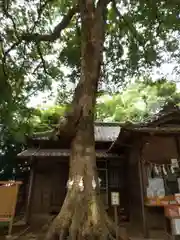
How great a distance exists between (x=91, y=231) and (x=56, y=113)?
11.4 meters

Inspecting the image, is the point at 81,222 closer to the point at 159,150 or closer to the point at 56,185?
the point at 159,150

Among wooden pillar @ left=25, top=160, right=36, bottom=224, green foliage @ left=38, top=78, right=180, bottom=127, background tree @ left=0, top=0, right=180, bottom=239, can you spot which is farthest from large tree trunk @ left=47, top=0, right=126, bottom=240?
green foliage @ left=38, top=78, right=180, bottom=127

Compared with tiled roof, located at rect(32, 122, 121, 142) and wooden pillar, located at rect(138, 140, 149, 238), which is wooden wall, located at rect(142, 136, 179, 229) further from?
tiled roof, located at rect(32, 122, 121, 142)

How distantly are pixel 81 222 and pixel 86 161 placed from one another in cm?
161

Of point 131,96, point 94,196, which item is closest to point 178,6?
point 94,196

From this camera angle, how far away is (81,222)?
5.19 meters

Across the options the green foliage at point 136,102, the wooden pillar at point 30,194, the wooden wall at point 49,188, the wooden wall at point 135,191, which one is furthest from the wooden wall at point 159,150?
the green foliage at point 136,102

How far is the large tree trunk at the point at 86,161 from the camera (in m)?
5.17

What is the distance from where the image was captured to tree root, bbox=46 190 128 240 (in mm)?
4988

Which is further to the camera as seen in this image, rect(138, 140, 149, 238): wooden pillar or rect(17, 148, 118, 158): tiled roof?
rect(17, 148, 118, 158): tiled roof

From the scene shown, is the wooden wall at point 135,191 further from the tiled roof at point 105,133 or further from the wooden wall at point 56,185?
the tiled roof at point 105,133

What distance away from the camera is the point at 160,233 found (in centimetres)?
723

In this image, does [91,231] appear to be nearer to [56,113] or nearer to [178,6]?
[178,6]

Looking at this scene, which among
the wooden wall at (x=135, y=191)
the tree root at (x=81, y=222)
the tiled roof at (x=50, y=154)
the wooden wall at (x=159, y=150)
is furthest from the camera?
the tiled roof at (x=50, y=154)
